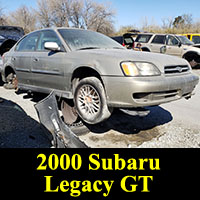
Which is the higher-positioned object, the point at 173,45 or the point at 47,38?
the point at 47,38

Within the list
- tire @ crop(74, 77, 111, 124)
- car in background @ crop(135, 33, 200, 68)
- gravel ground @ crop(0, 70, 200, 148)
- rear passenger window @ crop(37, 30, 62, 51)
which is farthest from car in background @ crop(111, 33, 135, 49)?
tire @ crop(74, 77, 111, 124)

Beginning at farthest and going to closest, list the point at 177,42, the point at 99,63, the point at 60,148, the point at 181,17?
the point at 181,17 → the point at 177,42 → the point at 99,63 → the point at 60,148

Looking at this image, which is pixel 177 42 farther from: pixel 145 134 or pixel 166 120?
pixel 145 134

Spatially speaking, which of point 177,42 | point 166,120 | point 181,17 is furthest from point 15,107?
point 181,17

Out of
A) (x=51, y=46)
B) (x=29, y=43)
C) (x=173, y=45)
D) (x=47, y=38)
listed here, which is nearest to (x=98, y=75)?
(x=51, y=46)

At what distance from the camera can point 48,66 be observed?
3207 mm

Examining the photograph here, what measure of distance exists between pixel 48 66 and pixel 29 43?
110cm

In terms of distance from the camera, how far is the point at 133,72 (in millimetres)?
2303

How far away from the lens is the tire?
246 centimetres

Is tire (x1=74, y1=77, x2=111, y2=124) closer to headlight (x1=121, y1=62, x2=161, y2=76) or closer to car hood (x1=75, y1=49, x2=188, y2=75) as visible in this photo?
car hood (x1=75, y1=49, x2=188, y2=75)

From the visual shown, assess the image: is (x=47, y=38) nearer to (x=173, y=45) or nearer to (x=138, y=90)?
(x=138, y=90)

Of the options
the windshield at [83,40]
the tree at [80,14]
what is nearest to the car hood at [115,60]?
the windshield at [83,40]

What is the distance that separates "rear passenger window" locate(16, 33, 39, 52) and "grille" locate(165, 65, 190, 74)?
2.52 meters

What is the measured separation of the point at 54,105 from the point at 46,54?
1.19m
